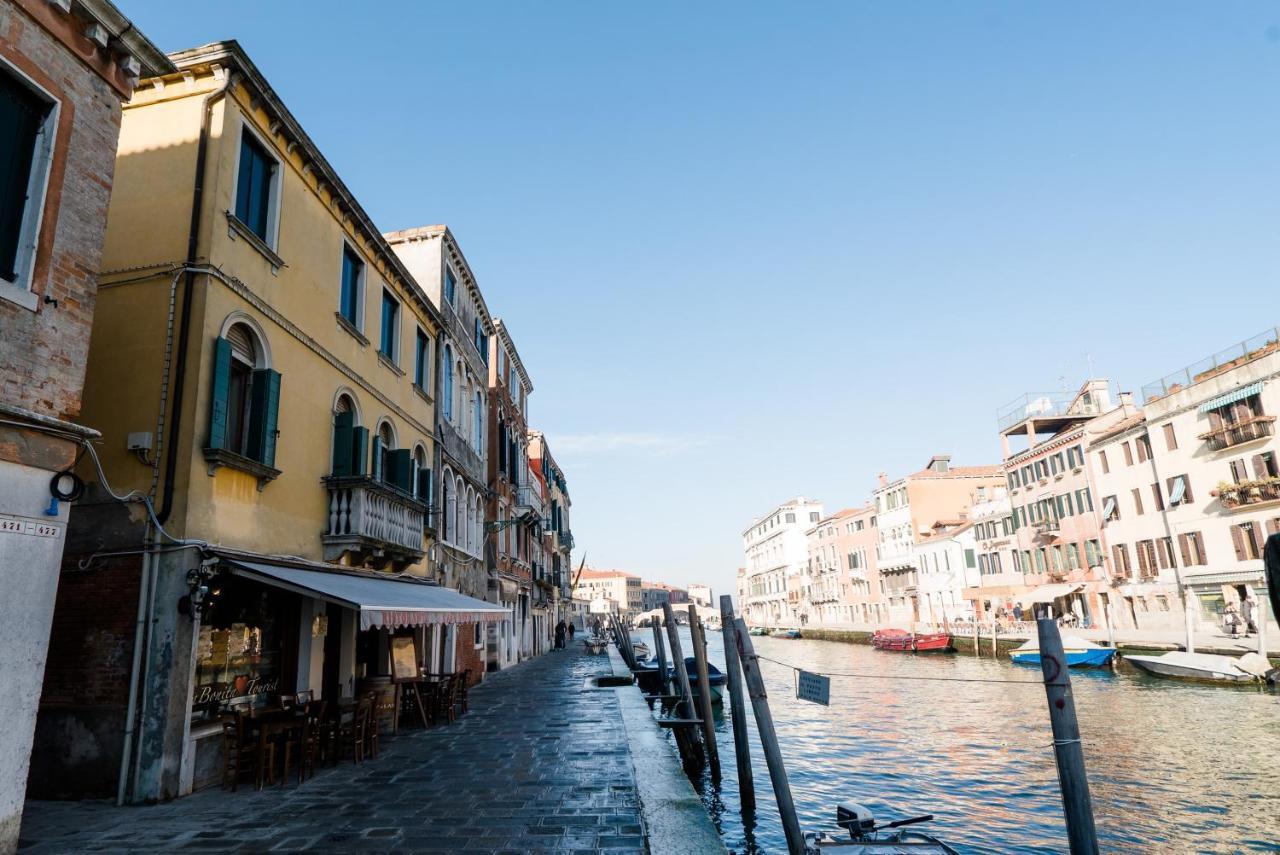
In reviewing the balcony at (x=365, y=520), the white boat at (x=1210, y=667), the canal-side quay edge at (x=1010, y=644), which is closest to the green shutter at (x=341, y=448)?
the balcony at (x=365, y=520)

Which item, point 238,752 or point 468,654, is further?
point 468,654

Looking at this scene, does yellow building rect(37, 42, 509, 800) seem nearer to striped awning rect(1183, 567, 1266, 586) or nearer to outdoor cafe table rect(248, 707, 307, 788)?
outdoor cafe table rect(248, 707, 307, 788)

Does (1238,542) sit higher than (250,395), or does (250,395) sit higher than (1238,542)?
(250,395)

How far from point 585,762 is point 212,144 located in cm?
874

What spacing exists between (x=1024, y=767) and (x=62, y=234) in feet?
54.4

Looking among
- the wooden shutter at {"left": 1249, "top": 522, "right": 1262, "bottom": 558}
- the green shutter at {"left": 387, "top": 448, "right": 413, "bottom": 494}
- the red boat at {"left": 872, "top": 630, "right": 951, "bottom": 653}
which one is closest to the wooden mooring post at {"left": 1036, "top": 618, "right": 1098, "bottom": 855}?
the green shutter at {"left": 387, "top": 448, "right": 413, "bottom": 494}

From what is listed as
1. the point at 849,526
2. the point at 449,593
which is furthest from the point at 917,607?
the point at 449,593

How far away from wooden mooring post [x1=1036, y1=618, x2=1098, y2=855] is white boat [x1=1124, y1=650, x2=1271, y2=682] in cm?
2306

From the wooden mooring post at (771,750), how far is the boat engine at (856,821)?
53 cm

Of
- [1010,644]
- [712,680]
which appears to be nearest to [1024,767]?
[712,680]

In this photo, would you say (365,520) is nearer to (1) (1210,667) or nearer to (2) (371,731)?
(2) (371,731)

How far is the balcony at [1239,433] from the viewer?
2656 cm

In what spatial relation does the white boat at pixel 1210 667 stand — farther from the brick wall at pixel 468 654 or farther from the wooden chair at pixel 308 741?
the wooden chair at pixel 308 741

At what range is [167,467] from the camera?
7812mm
